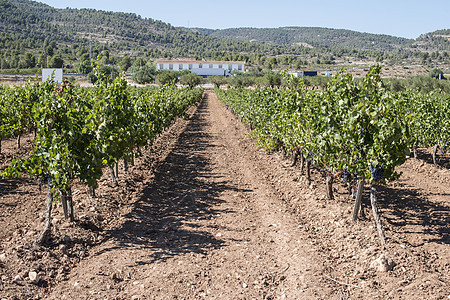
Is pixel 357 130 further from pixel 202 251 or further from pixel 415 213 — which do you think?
pixel 202 251

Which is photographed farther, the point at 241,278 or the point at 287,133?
the point at 287,133

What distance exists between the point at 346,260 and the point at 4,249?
5.81 meters

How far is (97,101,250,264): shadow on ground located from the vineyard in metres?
0.04

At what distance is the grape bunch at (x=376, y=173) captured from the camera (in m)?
6.76

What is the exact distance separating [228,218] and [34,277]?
12.8 feet

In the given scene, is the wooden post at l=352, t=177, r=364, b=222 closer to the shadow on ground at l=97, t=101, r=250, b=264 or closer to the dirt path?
the dirt path

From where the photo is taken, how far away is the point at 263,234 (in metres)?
7.42

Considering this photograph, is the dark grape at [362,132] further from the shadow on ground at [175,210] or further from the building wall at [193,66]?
the building wall at [193,66]

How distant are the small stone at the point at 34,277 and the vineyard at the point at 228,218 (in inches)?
0.6

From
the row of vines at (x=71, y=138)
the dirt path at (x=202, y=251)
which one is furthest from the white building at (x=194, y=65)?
the row of vines at (x=71, y=138)

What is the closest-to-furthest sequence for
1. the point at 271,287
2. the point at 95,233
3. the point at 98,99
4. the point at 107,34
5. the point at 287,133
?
the point at 271,287, the point at 95,233, the point at 98,99, the point at 287,133, the point at 107,34

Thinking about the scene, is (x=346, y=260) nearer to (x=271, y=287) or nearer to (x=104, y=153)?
(x=271, y=287)

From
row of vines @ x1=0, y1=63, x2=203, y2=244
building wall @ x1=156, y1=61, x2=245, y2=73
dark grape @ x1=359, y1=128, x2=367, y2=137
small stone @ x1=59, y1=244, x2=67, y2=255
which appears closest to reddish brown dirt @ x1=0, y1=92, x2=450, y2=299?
small stone @ x1=59, y1=244, x2=67, y2=255

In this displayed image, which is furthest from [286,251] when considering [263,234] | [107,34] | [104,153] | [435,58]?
[107,34]
